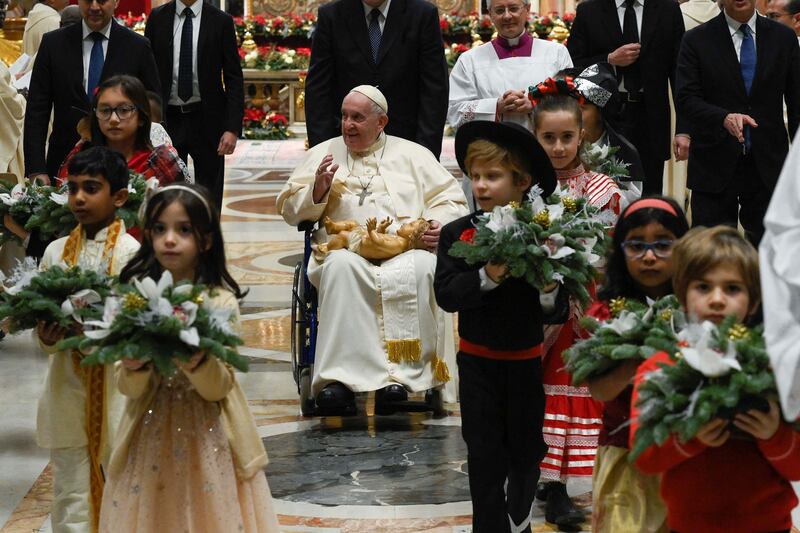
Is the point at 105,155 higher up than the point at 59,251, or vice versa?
the point at 105,155

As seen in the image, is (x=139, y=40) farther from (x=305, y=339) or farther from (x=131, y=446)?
(x=131, y=446)

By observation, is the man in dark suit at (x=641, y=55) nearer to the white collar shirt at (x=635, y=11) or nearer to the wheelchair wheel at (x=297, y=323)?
the white collar shirt at (x=635, y=11)

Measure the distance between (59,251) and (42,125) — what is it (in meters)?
2.61

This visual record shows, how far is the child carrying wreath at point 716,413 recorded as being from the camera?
283 cm

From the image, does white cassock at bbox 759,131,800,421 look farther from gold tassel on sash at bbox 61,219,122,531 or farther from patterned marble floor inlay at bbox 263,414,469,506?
patterned marble floor inlay at bbox 263,414,469,506

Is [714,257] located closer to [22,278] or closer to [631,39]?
[22,278]

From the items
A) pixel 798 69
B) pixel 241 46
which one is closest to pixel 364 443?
pixel 798 69

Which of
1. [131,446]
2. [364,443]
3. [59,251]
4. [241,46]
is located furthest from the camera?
[241,46]

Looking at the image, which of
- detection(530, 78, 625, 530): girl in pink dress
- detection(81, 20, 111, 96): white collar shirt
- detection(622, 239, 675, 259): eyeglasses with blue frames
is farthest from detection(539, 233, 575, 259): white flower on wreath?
detection(81, 20, 111, 96): white collar shirt

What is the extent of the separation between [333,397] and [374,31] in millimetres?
2254

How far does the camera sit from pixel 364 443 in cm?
617

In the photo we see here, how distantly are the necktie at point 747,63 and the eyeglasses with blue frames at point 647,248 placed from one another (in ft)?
12.3

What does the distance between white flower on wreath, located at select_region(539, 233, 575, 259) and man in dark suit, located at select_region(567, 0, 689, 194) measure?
4.09 meters

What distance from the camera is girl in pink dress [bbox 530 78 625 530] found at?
16.7 ft
